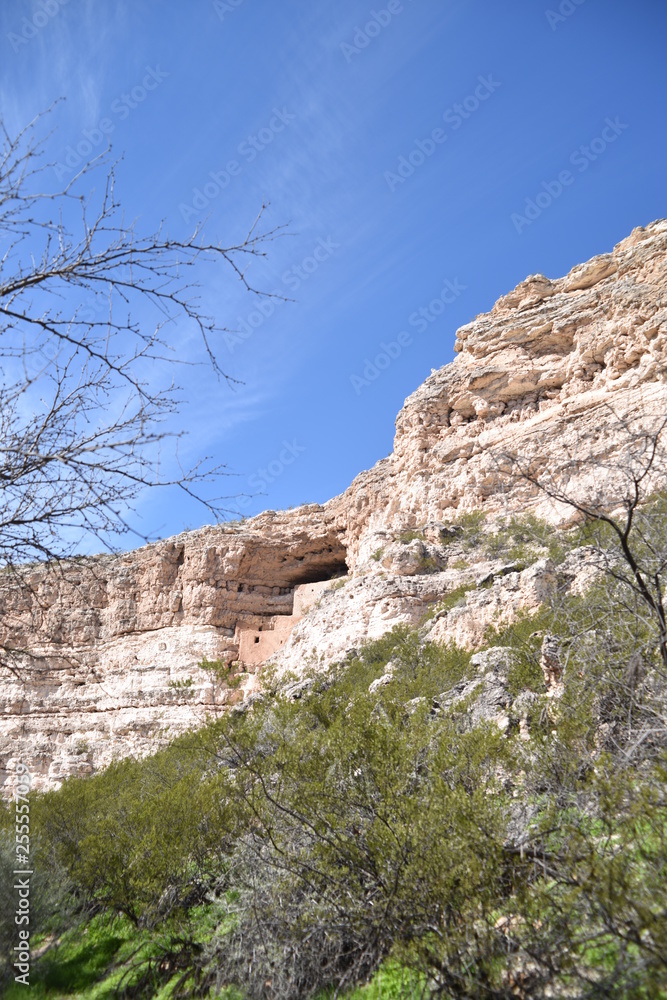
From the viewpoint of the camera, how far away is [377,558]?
690 inches

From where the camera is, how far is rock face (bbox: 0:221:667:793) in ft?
51.3

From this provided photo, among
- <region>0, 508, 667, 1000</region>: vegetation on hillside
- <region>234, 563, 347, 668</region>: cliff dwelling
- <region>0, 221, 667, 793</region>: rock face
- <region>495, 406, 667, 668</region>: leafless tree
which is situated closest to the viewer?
<region>0, 508, 667, 1000</region>: vegetation on hillside

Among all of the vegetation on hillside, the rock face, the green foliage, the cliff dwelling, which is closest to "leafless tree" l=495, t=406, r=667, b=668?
the vegetation on hillside

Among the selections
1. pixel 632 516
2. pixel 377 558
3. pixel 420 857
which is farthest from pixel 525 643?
pixel 377 558

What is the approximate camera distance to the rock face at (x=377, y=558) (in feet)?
51.3

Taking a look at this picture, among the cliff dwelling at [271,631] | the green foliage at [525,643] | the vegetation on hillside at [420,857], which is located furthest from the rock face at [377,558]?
the vegetation on hillside at [420,857]

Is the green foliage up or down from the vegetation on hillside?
up

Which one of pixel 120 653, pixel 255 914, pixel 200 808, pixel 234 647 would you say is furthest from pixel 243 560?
pixel 255 914

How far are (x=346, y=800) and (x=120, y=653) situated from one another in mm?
20975

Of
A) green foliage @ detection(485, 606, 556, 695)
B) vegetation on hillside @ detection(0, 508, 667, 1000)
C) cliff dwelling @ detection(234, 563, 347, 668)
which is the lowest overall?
vegetation on hillside @ detection(0, 508, 667, 1000)

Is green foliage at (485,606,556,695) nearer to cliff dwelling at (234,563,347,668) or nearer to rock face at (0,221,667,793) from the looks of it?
rock face at (0,221,667,793)

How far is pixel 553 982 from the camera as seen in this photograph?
2977 mm

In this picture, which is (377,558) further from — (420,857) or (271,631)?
(420,857)

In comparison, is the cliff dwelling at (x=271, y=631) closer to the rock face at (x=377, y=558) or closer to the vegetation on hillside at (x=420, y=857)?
the rock face at (x=377, y=558)
